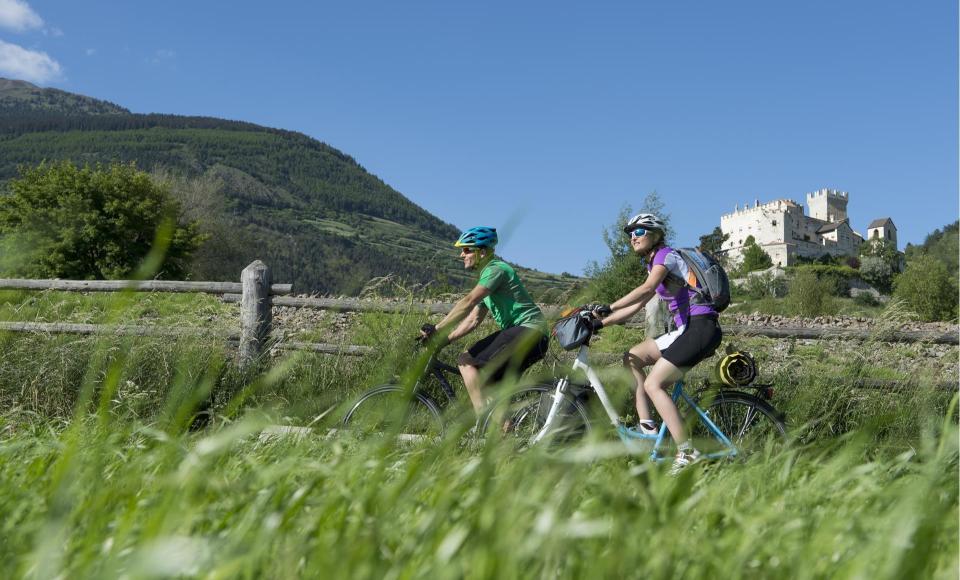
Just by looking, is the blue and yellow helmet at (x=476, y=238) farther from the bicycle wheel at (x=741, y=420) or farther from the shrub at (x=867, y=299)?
the shrub at (x=867, y=299)

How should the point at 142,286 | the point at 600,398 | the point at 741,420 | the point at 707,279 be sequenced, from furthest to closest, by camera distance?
1. the point at 142,286
2. the point at 741,420
3. the point at 600,398
4. the point at 707,279

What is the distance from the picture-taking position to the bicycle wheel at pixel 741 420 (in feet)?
17.4

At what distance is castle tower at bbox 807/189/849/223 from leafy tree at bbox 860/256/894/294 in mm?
42800

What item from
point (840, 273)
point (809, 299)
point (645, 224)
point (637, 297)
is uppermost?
point (840, 273)

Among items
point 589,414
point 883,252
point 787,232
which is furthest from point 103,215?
point 787,232

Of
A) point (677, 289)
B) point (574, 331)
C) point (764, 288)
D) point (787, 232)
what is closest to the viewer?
point (677, 289)

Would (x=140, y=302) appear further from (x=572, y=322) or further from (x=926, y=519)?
(x=926, y=519)

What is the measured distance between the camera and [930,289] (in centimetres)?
4100

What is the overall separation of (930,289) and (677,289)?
42.7 meters

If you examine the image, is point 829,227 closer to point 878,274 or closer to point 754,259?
point 754,259

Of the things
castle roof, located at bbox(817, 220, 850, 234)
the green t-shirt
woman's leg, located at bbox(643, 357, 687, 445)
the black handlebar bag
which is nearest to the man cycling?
the green t-shirt

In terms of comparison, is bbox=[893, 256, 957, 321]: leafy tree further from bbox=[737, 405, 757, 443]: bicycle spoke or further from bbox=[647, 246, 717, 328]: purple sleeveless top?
bbox=[647, 246, 717, 328]: purple sleeveless top

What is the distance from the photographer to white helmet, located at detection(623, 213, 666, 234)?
4969 millimetres

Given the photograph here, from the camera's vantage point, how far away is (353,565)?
46.6 inches
